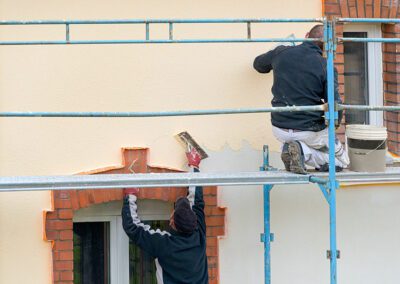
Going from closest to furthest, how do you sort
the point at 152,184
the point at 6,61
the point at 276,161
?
the point at 152,184
the point at 6,61
the point at 276,161

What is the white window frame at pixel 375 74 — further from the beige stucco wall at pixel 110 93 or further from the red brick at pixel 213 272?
the red brick at pixel 213 272

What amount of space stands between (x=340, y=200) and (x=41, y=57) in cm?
266

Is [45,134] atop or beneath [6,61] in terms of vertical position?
beneath

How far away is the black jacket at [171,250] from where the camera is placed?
29.2ft

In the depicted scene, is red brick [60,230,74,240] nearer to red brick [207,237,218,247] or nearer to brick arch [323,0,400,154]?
red brick [207,237,218,247]

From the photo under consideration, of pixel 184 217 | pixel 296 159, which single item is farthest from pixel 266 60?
pixel 184 217

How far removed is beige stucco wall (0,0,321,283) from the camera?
904 centimetres

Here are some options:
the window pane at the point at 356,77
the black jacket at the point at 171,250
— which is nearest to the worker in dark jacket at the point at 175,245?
the black jacket at the point at 171,250

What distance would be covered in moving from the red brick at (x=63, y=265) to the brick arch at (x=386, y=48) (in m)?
2.48

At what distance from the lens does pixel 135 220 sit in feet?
29.6

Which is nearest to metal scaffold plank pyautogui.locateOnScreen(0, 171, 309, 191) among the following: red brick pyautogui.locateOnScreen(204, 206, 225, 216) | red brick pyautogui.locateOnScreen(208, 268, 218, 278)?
red brick pyautogui.locateOnScreen(204, 206, 225, 216)

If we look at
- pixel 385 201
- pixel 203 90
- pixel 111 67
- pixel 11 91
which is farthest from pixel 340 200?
pixel 11 91

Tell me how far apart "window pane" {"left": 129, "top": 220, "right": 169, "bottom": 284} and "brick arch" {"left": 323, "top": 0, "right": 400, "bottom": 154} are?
1.72 metres

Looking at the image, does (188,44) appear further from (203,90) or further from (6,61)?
(6,61)
